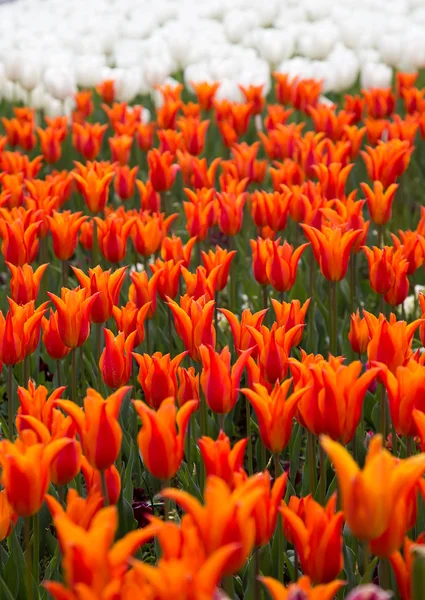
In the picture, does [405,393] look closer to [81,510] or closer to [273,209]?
[81,510]

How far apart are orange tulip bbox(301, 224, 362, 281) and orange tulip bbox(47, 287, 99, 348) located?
759 mm

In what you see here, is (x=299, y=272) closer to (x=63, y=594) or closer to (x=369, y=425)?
(x=369, y=425)

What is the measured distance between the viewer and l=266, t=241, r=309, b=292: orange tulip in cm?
308

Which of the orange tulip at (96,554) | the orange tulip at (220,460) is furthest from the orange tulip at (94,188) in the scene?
the orange tulip at (96,554)

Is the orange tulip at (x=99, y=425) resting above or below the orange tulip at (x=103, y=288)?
above

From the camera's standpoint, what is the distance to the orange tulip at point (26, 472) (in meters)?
1.71

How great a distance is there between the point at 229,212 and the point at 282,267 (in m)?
0.69

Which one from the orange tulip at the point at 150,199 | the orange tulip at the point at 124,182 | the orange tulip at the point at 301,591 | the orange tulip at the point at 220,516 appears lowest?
the orange tulip at the point at 124,182

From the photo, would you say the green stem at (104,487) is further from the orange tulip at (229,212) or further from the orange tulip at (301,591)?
the orange tulip at (229,212)

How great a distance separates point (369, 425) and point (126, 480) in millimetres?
1283

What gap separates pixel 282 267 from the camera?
308 centimetres

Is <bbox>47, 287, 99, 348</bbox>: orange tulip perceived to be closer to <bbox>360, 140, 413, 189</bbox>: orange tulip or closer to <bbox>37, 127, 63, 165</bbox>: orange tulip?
<bbox>360, 140, 413, 189</bbox>: orange tulip

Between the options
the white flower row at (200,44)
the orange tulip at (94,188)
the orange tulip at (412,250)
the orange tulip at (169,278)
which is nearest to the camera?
the orange tulip at (169,278)

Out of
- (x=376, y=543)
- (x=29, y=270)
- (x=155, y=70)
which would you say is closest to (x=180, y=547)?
(x=376, y=543)
